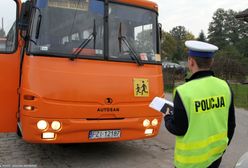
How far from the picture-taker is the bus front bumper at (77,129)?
6680 mm

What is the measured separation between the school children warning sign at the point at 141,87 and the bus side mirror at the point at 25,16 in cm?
200

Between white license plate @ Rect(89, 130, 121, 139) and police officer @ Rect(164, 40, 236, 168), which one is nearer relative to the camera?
police officer @ Rect(164, 40, 236, 168)

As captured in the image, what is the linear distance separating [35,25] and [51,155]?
95.1 inches

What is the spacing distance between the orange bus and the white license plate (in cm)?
2

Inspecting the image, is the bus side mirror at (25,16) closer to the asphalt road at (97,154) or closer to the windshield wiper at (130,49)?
the windshield wiper at (130,49)

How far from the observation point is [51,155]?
7.91m

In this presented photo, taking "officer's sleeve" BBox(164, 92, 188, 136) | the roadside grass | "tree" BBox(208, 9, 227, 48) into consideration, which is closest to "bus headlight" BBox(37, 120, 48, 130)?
"officer's sleeve" BBox(164, 92, 188, 136)

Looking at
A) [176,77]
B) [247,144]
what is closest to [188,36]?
[176,77]

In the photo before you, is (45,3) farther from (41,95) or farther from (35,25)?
(41,95)

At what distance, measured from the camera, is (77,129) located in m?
6.84

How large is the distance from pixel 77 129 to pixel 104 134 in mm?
498

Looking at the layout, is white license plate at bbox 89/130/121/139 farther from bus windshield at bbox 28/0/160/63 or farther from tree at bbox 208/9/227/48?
tree at bbox 208/9/227/48

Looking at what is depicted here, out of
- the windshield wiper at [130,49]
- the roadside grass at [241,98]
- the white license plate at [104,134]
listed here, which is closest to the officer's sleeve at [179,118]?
the white license plate at [104,134]

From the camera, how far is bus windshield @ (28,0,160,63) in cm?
696
